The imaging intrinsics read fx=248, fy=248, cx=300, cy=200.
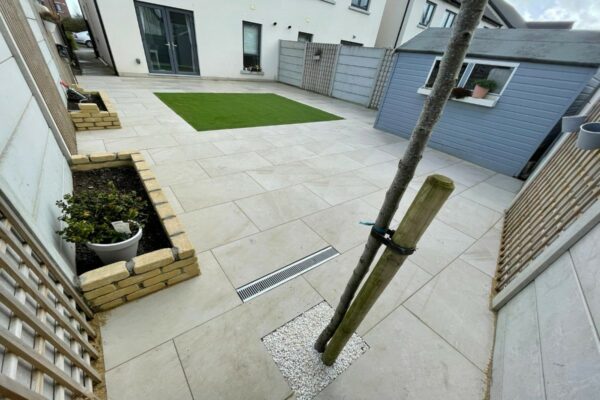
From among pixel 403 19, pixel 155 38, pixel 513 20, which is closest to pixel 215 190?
pixel 155 38

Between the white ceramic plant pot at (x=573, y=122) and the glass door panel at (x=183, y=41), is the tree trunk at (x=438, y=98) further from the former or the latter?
the glass door panel at (x=183, y=41)

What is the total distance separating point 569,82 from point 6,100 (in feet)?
20.4

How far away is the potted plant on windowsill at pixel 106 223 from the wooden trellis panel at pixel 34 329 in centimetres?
31

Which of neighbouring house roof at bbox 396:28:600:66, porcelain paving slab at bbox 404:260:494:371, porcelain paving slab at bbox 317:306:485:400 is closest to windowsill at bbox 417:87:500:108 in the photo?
neighbouring house roof at bbox 396:28:600:66

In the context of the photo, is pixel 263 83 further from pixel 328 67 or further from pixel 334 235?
pixel 334 235

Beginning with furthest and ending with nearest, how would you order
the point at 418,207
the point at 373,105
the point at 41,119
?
the point at 373,105 < the point at 41,119 < the point at 418,207

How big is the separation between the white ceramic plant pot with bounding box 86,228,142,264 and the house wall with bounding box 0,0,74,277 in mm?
153

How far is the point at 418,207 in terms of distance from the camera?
787mm

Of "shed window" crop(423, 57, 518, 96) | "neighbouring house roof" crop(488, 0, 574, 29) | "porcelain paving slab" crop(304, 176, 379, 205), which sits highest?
"neighbouring house roof" crop(488, 0, 574, 29)

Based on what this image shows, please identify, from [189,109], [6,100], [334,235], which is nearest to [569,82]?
[334,235]

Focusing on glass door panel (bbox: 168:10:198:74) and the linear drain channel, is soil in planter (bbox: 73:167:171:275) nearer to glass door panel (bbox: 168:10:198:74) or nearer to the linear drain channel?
the linear drain channel

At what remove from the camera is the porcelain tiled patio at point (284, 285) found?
4.52 feet

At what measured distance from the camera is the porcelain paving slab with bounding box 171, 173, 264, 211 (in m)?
2.64

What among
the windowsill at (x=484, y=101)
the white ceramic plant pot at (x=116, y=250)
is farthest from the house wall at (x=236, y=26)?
the white ceramic plant pot at (x=116, y=250)
